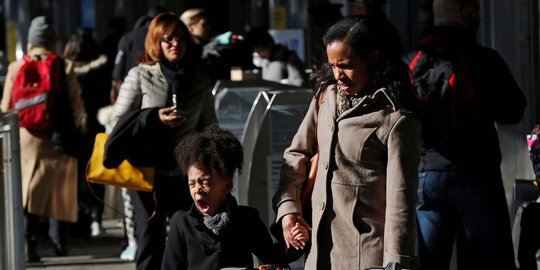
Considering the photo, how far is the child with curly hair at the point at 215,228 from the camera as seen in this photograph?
18.5ft

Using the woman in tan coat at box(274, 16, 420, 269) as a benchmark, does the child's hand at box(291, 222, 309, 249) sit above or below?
below

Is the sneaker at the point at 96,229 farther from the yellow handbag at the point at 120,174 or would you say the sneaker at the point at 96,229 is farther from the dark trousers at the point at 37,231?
the yellow handbag at the point at 120,174

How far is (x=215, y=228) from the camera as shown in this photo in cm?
565

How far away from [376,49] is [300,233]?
2.21ft

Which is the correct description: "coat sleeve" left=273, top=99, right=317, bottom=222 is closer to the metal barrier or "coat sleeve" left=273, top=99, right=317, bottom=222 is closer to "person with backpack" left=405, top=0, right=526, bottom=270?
"person with backpack" left=405, top=0, right=526, bottom=270

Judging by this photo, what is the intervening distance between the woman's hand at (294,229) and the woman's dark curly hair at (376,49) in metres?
0.49

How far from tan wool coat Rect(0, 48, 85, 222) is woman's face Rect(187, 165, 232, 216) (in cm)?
526

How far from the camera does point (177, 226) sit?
5715 millimetres

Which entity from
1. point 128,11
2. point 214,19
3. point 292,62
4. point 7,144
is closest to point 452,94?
point 7,144

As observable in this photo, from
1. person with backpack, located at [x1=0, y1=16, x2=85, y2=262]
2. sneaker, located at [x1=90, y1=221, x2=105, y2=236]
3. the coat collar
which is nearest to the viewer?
the coat collar

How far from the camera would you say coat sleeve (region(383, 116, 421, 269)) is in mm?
5004

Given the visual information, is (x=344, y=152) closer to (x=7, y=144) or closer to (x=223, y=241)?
(x=223, y=241)

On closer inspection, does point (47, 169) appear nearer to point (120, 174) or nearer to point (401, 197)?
point (120, 174)

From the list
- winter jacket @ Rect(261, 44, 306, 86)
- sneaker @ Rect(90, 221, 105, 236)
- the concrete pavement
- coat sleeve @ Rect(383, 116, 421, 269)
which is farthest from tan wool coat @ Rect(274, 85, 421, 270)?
winter jacket @ Rect(261, 44, 306, 86)
